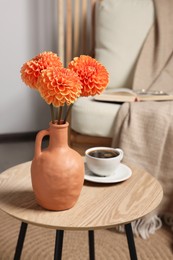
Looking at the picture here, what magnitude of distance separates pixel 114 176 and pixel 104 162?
2.2 inches

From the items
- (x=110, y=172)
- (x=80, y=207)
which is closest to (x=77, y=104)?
(x=110, y=172)

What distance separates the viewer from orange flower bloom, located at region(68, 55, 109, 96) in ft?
2.44

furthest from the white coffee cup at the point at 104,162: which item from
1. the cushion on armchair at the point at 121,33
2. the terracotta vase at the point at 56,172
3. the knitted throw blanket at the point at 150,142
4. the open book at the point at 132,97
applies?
the cushion on armchair at the point at 121,33

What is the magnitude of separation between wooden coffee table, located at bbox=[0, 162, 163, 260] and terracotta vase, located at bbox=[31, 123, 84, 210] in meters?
0.03

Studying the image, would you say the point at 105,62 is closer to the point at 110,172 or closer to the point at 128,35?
the point at 128,35

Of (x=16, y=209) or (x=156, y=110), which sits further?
(x=156, y=110)

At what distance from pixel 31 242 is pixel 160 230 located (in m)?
0.46

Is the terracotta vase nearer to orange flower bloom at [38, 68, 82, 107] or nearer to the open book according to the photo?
orange flower bloom at [38, 68, 82, 107]

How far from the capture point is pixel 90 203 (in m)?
0.82

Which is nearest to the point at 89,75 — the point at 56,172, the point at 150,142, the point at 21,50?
the point at 56,172

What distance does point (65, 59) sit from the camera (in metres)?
2.06

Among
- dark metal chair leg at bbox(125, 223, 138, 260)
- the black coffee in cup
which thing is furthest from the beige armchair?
dark metal chair leg at bbox(125, 223, 138, 260)

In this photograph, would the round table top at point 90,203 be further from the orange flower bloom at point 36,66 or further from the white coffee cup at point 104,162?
the orange flower bloom at point 36,66

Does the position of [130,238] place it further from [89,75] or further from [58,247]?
[89,75]
